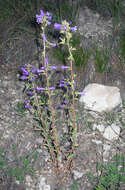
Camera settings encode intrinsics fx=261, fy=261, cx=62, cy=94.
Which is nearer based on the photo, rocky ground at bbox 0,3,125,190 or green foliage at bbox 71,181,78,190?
green foliage at bbox 71,181,78,190

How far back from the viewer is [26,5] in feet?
13.8

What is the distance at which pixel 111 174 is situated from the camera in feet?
8.46

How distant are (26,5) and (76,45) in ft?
3.93

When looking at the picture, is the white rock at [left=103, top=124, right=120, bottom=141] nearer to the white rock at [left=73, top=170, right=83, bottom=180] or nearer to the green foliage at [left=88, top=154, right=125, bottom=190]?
the green foliage at [left=88, top=154, right=125, bottom=190]

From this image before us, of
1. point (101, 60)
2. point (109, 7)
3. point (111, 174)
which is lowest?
point (111, 174)

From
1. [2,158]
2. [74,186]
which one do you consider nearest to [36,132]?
[2,158]

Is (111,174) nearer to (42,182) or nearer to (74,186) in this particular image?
(74,186)

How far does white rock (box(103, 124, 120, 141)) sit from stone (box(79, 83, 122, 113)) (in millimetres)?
301

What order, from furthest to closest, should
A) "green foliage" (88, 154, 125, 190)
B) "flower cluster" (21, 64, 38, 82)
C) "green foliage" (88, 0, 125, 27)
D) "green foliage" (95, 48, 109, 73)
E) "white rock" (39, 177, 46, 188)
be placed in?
"green foliage" (88, 0, 125, 27) → "green foliage" (95, 48, 109, 73) → "white rock" (39, 177, 46, 188) → "green foliage" (88, 154, 125, 190) → "flower cluster" (21, 64, 38, 82)

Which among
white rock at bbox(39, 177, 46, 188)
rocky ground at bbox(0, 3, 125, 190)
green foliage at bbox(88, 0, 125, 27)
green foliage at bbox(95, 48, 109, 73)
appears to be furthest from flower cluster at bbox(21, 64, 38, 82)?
green foliage at bbox(88, 0, 125, 27)

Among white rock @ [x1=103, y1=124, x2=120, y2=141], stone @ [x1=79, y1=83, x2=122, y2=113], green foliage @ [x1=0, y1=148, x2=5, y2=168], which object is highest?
stone @ [x1=79, y1=83, x2=122, y2=113]

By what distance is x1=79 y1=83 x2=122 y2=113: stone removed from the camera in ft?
11.2

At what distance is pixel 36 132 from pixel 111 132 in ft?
2.99

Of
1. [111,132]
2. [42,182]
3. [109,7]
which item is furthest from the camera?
[109,7]
